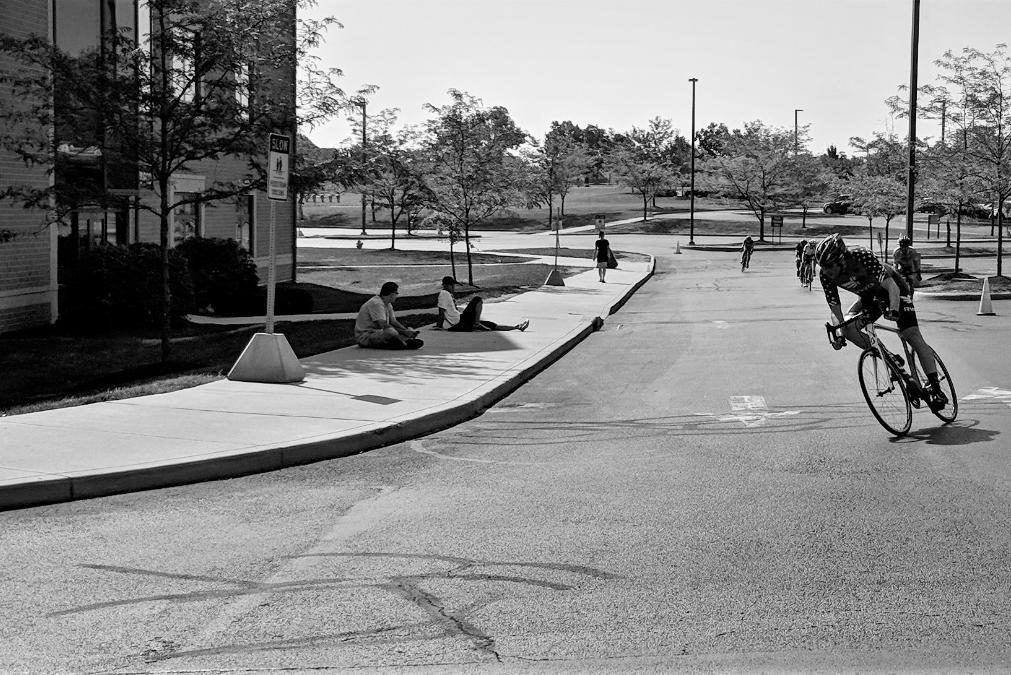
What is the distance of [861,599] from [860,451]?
4.08 m

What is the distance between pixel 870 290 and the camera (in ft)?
34.2

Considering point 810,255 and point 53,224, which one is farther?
point 53,224

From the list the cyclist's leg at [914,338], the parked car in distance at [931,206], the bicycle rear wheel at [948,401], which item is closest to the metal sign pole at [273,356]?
the cyclist's leg at [914,338]

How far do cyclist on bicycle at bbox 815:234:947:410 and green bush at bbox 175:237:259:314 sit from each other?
16374 millimetres

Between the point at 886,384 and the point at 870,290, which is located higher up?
the point at 870,290

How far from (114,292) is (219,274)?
15.7 feet

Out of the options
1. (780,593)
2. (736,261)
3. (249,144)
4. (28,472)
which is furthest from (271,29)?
(736,261)

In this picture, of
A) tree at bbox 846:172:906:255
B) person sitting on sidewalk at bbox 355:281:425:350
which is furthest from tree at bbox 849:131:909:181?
person sitting on sidewalk at bbox 355:281:425:350

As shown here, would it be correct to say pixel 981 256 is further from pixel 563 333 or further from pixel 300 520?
pixel 300 520

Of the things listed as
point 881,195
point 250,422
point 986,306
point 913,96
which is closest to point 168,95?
point 250,422

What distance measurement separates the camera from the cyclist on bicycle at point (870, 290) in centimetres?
1012

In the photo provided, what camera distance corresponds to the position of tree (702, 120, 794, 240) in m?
74.1

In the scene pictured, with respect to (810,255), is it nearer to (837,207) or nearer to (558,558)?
(558,558)

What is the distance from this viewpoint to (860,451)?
9.65 m
